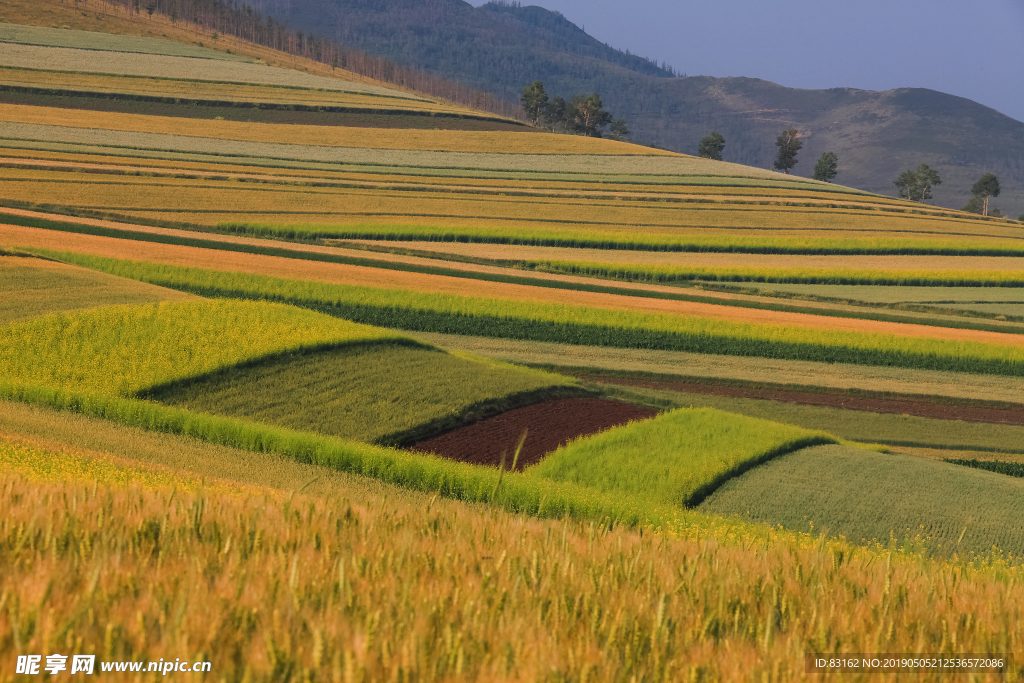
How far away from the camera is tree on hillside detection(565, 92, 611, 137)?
165 m

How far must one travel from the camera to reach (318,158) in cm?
9100

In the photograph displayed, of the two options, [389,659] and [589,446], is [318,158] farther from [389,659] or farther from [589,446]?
[389,659]

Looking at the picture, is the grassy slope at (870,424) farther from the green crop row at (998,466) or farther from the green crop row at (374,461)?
the green crop row at (374,461)

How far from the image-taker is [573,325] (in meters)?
39.2

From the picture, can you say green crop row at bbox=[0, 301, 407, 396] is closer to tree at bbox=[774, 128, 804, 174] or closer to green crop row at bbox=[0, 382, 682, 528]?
green crop row at bbox=[0, 382, 682, 528]

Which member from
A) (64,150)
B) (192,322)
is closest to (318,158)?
(64,150)

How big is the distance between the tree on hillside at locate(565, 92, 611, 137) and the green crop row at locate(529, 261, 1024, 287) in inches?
4234

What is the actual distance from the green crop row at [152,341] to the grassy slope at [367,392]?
0.74 m

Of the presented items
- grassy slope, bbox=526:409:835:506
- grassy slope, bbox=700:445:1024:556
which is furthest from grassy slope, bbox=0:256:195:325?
grassy slope, bbox=700:445:1024:556

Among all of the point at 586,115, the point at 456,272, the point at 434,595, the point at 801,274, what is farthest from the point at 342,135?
the point at 434,595

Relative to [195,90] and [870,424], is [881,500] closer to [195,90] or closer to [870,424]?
[870,424]

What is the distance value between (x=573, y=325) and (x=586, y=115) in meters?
136

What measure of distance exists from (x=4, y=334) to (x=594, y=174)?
80.8m

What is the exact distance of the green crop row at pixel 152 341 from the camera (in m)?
22.2
